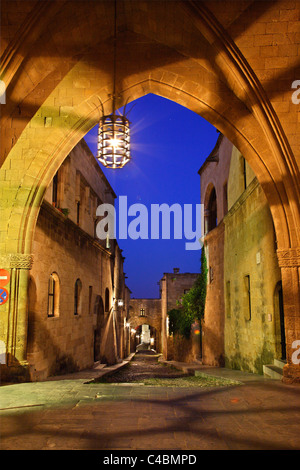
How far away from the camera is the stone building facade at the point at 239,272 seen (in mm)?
8883

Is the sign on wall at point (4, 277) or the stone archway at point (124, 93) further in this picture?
the sign on wall at point (4, 277)

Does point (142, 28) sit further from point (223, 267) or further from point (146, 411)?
point (223, 267)

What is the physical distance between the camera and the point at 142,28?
730 cm

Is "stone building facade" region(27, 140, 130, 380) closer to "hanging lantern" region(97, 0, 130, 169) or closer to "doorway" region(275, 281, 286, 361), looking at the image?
"hanging lantern" region(97, 0, 130, 169)

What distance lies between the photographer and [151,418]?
14.9 feet

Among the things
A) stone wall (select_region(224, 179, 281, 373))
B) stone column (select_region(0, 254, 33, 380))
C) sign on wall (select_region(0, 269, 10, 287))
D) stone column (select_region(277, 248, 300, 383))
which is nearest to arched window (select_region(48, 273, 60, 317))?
stone column (select_region(0, 254, 33, 380))

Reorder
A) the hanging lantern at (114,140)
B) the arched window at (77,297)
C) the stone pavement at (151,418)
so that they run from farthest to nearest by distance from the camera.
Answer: the arched window at (77,297)
the hanging lantern at (114,140)
the stone pavement at (151,418)

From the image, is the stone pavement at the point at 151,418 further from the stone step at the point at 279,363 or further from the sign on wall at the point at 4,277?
the sign on wall at the point at 4,277

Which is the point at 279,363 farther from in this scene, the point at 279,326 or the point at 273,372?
the point at 279,326

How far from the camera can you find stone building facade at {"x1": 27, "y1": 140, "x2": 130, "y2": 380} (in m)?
9.19

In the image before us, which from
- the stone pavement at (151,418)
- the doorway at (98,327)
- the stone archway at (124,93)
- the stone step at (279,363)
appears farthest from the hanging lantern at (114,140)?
the doorway at (98,327)

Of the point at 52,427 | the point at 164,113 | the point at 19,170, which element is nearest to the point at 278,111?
the point at 19,170

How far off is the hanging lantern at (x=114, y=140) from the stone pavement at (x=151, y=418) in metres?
3.49

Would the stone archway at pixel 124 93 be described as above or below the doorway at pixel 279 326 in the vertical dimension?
above
